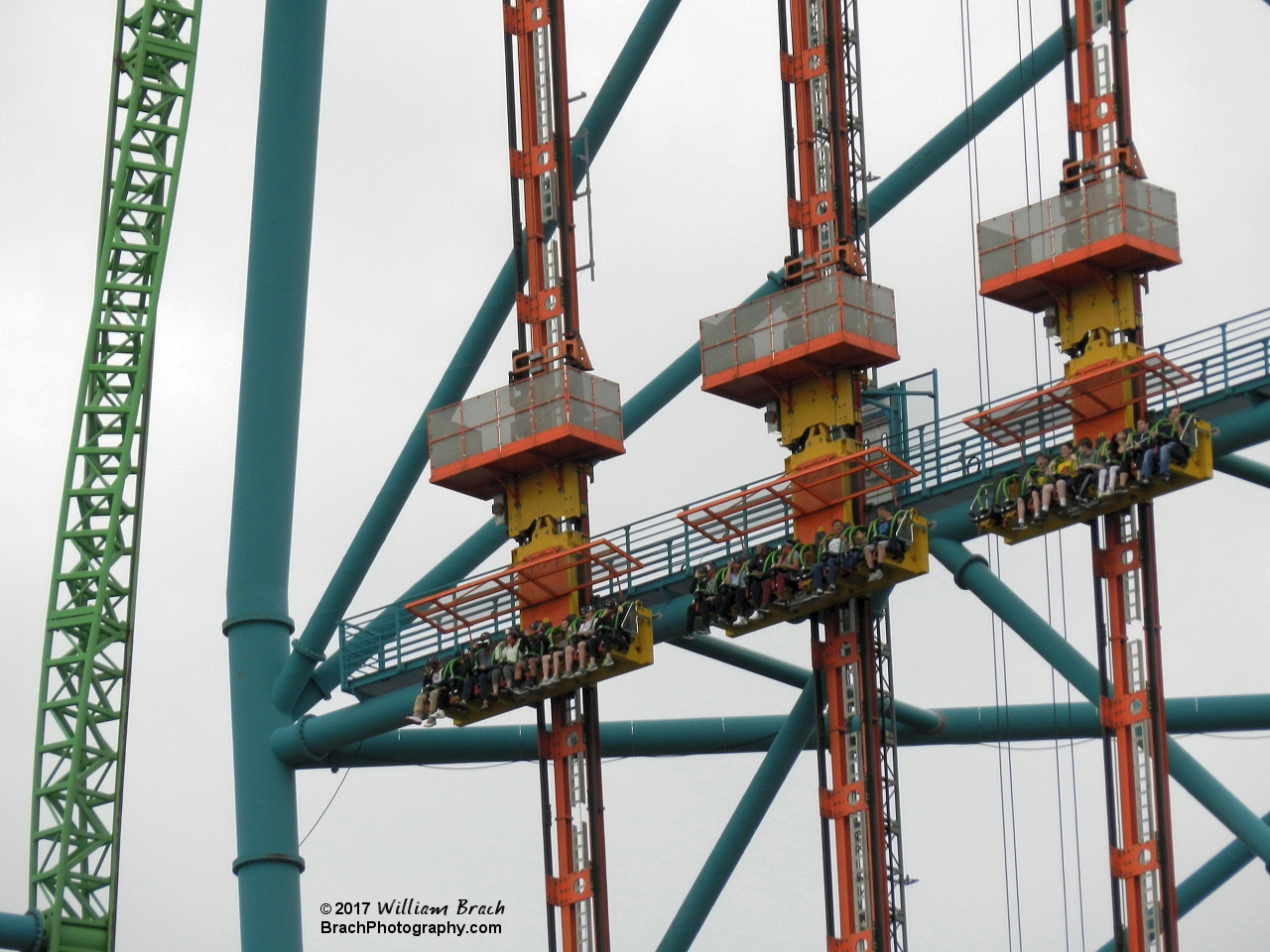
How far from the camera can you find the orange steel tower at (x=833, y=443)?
205ft

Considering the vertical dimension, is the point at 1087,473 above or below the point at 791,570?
above

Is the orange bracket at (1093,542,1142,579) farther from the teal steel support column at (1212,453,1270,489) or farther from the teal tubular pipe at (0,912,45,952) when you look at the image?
the teal tubular pipe at (0,912,45,952)

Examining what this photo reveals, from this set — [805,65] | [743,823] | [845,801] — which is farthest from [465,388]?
[845,801]

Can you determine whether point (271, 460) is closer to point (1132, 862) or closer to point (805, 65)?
point (805, 65)

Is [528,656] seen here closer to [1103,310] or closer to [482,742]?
[482,742]

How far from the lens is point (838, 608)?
63406 millimetres

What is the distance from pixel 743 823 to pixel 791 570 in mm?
6458

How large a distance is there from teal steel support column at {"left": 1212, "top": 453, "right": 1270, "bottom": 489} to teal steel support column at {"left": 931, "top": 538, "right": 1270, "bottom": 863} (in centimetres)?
431

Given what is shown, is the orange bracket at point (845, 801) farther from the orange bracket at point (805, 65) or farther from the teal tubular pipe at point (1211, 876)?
the orange bracket at point (805, 65)

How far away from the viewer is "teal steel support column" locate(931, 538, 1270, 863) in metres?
60.7

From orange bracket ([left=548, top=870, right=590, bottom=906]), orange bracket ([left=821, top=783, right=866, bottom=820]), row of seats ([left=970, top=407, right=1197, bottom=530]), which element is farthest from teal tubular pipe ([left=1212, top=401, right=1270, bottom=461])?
orange bracket ([left=548, top=870, right=590, bottom=906])

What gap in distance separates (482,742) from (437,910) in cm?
684

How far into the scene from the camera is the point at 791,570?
204 ft

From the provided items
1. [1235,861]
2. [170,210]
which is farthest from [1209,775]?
[170,210]
